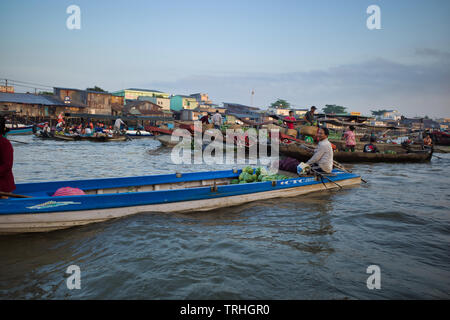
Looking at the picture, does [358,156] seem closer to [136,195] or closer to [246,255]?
[246,255]

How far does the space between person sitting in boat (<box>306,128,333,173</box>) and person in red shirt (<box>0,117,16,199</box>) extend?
22.7 ft

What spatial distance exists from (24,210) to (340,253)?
17.9ft

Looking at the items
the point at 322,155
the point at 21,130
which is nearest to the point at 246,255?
the point at 322,155

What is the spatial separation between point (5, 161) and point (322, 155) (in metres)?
7.23

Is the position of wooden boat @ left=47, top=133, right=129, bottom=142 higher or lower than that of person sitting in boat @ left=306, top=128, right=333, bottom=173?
higher

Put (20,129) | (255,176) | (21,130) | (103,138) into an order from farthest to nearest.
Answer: (21,130) < (20,129) < (103,138) < (255,176)

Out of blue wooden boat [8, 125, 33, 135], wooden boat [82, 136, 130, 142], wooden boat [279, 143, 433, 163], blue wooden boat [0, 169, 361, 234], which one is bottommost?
blue wooden boat [0, 169, 361, 234]

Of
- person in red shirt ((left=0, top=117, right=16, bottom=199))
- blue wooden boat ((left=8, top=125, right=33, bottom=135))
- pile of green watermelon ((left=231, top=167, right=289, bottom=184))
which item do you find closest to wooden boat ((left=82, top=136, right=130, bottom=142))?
blue wooden boat ((left=8, top=125, right=33, bottom=135))

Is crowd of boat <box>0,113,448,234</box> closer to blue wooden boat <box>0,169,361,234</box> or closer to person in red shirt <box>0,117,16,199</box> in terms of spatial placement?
blue wooden boat <box>0,169,361,234</box>

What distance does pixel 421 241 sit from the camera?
544cm

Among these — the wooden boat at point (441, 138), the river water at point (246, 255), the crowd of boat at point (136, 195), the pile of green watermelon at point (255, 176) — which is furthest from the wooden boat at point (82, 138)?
the wooden boat at point (441, 138)

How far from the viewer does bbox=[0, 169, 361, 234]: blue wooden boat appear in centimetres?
470

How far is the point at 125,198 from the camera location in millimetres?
5461
